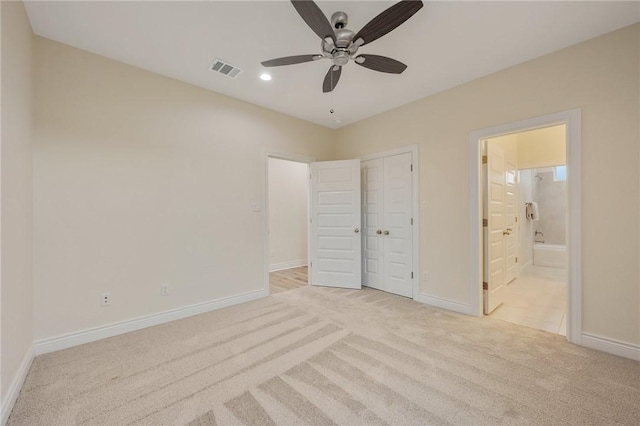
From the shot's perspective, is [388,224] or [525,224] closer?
[388,224]

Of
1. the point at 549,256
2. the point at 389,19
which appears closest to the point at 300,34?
the point at 389,19

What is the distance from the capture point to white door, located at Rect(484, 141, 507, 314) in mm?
3098

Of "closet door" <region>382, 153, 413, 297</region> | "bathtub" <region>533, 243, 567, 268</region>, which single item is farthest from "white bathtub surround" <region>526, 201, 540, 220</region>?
"closet door" <region>382, 153, 413, 297</region>

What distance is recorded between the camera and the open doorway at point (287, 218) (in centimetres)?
588

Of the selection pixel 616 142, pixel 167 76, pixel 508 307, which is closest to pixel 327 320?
pixel 508 307

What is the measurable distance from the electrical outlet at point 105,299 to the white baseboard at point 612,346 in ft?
14.7

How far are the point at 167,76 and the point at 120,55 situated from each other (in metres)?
0.46

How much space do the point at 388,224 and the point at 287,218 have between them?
2849mm

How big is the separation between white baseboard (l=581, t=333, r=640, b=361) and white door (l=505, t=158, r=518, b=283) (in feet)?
5.43

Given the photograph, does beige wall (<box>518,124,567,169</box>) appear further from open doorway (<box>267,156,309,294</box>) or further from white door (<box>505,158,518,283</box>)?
open doorway (<box>267,156,309,294</box>)

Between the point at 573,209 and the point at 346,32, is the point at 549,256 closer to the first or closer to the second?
the point at 573,209

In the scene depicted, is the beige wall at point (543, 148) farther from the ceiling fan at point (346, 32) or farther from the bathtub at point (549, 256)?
the ceiling fan at point (346, 32)

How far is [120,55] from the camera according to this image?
8.40 ft

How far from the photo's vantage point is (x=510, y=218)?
13.2 feet
